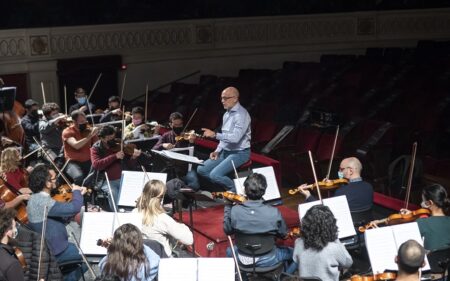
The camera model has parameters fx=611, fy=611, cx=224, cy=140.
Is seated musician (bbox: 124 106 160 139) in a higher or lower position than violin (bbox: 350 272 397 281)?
higher

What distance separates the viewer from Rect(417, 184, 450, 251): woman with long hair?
182 inches

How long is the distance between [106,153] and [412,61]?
677 centimetres

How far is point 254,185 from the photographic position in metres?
4.81

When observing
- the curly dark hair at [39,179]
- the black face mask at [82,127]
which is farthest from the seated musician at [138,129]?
the curly dark hair at [39,179]

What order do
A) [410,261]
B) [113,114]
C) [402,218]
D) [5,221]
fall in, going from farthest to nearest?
[113,114] → [402,218] → [5,221] → [410,261]

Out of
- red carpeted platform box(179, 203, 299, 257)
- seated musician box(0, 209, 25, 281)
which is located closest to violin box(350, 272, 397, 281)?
red carpeted platform box(179, 203, 299, 257)

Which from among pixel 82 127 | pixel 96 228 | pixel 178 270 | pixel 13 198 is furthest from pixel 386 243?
pixel 82 127

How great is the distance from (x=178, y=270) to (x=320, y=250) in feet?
3.30

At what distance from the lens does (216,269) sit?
397cm

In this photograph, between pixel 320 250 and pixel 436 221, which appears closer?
pixel 320 250

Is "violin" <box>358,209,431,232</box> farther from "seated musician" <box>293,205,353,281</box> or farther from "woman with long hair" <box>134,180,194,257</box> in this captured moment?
"woman with long hair" <box>134,180,194,257</box>

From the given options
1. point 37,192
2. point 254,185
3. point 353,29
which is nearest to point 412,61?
point 353,29

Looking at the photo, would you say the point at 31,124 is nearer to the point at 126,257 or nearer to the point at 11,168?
the point at 11,168

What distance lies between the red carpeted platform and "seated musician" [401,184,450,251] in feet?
4.25
